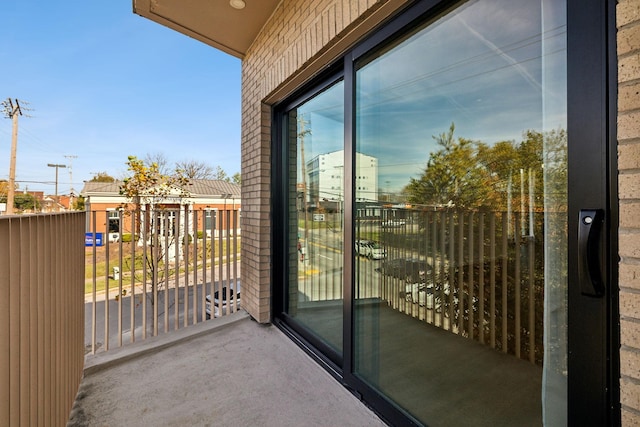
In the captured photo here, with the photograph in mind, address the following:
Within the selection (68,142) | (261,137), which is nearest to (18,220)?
(261,137)

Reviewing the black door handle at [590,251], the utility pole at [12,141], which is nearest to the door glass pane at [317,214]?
the black door handle at [590,251]

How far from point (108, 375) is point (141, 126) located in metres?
32.2

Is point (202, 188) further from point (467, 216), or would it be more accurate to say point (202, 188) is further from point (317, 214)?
point (467, 216)

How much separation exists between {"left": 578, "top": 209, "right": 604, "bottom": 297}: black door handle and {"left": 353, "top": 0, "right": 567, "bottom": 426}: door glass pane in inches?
3.6

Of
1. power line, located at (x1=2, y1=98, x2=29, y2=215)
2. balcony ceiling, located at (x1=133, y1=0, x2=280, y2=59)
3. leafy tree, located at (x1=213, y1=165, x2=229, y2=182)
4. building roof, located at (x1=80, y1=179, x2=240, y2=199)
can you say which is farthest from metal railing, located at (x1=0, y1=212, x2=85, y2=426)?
leafy tree, located at (x1=213, y1=165, x2=229, y2=182)

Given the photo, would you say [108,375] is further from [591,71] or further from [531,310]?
[591,71]

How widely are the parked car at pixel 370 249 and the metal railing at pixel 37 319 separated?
1.56 metres

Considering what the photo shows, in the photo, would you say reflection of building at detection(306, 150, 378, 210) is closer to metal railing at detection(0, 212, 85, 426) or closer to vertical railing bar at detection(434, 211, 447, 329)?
vertical railing bar at detection(434, 211, 447, 329)

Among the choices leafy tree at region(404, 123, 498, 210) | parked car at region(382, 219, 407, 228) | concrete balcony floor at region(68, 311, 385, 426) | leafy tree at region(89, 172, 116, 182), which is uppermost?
leafy tree at region(89, 172, 116, 182)

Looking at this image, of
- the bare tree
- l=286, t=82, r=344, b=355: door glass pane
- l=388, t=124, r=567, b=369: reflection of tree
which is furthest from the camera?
the bare tree

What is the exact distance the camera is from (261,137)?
3092 millimetres

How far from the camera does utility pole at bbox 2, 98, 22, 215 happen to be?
1342cm

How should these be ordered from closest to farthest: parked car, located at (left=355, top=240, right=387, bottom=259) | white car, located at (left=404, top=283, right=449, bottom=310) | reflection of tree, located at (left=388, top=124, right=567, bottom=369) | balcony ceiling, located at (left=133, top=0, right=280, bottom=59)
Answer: reflection of tree, located at (left=388, top=124, right=567, bottom=369), white car, located at (left=404, top=283, right=449, bottom=310), parked car, located at (left=355, top=240, right=387, bottom=259), balcony ceiling, located at (left=133, top=0, right=280, bottom=59)

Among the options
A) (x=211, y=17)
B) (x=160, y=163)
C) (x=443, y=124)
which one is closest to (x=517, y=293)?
(x=443, y=124)
